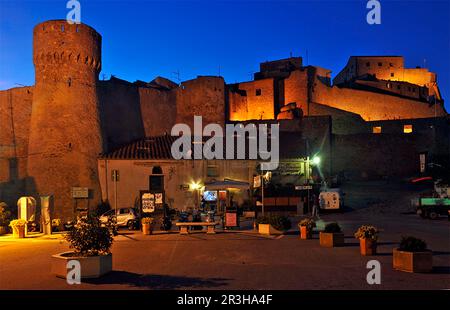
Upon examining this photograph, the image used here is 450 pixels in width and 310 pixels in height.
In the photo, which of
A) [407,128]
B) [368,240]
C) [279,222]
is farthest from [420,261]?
[407,128]

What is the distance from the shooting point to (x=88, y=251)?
405 inches

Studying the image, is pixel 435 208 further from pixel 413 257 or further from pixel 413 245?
pixel 413 257

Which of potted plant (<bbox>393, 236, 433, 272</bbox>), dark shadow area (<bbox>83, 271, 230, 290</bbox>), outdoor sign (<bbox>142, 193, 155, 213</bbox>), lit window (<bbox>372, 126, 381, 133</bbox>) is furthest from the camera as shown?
lit window (<bbox>372, 126, 381, 133</bbox>)

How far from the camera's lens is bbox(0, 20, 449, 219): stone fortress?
30375 millimetres

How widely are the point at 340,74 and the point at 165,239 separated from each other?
2668 inches

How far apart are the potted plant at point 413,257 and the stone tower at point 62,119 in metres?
23.9

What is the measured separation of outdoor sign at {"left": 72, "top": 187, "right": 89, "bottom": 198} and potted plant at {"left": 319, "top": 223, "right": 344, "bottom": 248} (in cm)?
1956

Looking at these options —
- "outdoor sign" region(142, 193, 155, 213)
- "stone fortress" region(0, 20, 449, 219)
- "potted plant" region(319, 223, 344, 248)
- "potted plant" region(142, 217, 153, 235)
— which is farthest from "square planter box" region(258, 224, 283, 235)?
"stone fortress" region(0, 20, 449, 219)

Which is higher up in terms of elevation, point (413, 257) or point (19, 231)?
point (413, 257)

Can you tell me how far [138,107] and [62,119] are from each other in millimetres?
12806

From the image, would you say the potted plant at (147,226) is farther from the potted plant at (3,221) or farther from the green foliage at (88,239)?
the green foliage at (88,239)

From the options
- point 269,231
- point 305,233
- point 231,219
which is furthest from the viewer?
point 231,219

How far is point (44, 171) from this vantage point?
98.8 feet

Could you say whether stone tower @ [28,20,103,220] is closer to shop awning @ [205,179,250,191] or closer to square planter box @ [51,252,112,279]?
shop awning @ [205,179,250,191]
